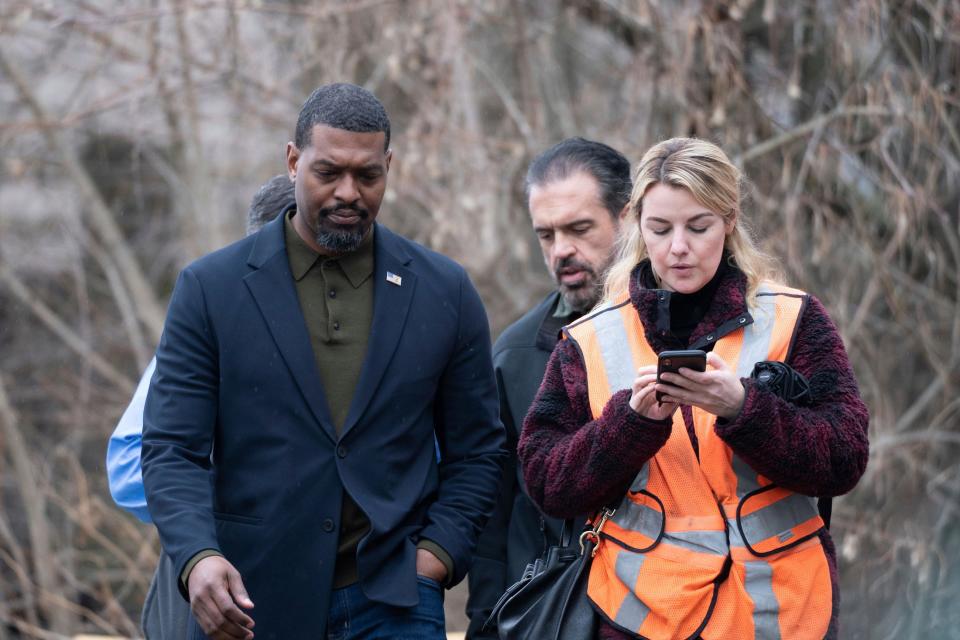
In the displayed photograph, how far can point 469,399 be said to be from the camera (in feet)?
11.5

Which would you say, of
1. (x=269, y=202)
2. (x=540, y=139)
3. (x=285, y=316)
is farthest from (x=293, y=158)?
(x=540, y=139)

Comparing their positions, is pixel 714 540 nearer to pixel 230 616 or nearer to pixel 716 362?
pixel 716 362

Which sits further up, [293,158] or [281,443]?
[293,158]

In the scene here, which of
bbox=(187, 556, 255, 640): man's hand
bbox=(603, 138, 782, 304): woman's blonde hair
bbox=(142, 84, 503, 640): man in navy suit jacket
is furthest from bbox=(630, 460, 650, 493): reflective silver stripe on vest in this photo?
bbox=(187, 556, 255, 640): man's hand

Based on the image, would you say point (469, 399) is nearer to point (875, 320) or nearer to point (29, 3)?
point (875, 320)

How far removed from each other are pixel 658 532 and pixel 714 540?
5.0 inches

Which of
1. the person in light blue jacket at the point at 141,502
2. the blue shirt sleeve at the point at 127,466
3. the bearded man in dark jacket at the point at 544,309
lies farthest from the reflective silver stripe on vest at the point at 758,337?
the blue shirt sleeve at the point at 127,466

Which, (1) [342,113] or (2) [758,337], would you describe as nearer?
(2) [758,337]

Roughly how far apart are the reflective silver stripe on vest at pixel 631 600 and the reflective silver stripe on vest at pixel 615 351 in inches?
15.4

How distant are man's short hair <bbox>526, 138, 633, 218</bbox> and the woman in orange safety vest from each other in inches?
29.1

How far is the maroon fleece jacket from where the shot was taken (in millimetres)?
2789

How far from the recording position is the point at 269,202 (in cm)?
426

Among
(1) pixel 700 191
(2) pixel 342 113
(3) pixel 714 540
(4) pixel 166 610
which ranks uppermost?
(2) pixel 342 113

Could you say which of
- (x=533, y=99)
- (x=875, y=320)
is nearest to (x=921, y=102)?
(x=875, y=320)
